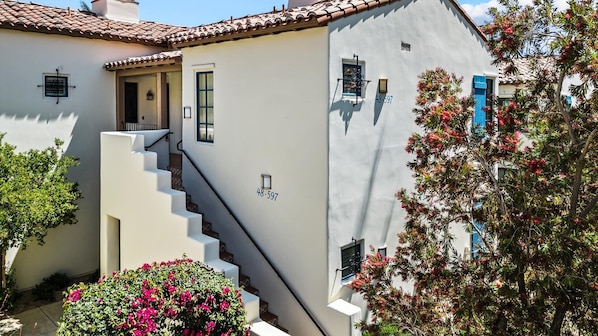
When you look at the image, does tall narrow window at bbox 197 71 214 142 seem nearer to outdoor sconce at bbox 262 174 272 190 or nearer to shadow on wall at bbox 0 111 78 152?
outdoor sconce at bbox 262 174 272 190

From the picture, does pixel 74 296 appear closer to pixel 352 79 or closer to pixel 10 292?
pixel 352 79

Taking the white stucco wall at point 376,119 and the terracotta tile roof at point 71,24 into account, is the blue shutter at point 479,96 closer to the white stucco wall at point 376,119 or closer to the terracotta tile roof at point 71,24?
the white stucco wall at point 376,119

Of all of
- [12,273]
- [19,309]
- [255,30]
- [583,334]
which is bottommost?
[19,309]

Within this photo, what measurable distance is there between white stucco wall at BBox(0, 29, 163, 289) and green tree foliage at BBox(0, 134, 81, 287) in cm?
67

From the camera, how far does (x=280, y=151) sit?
11.3m

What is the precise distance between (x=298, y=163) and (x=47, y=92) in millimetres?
9694

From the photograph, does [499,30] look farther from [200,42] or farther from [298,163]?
[200,42]

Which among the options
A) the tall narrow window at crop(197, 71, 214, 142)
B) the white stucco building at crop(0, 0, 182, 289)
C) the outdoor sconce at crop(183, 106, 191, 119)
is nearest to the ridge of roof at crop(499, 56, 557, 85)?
the tall narrow window at crop(197, 71, 214, 142)

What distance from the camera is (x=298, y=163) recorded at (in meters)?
10.9

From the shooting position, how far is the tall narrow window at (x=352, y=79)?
10.7 meters

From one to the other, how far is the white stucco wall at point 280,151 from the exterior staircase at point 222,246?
0.52ft

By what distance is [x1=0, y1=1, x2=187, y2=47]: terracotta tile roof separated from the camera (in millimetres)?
14508

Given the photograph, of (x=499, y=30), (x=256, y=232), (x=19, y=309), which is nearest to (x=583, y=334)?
(x=499, y=30)

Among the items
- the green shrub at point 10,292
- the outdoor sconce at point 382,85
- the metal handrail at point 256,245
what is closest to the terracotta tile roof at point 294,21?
the outdoor sconce at point 382,85
